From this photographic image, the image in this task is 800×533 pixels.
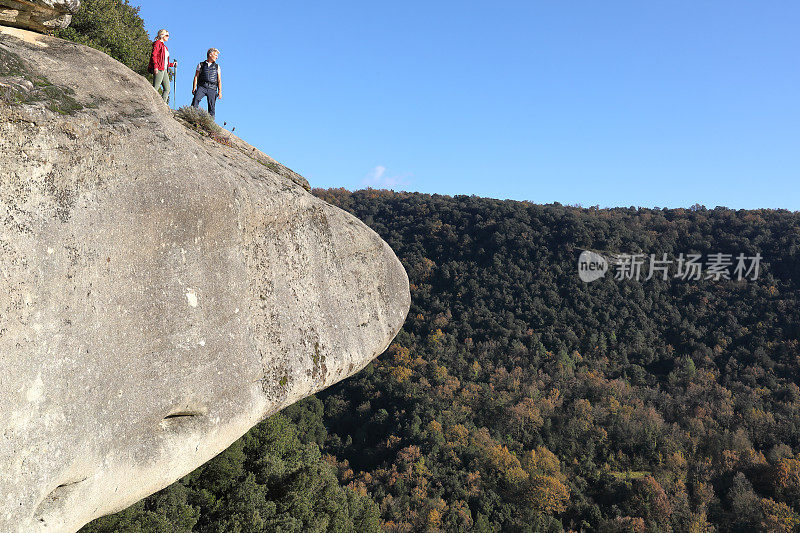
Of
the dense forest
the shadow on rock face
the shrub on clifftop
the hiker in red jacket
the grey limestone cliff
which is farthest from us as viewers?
the dense forest

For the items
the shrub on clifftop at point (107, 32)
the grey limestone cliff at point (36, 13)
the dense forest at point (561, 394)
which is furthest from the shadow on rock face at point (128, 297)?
the dense forest at point (561, 394)

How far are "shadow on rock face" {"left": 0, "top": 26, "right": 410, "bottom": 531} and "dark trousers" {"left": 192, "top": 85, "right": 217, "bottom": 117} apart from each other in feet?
8.63

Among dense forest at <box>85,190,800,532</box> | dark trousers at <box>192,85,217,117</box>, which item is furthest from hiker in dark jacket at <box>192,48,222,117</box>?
dense forest at <box>85,190,800,532</box>

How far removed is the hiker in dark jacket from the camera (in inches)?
406

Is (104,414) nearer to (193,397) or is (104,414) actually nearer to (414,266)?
(193,397)

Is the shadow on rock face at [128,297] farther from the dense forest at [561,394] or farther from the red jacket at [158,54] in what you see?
the dense forest at [561,394]

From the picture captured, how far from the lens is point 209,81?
10320 mm

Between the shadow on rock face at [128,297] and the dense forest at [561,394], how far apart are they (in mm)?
14551

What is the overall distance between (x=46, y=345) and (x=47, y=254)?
0.90 m

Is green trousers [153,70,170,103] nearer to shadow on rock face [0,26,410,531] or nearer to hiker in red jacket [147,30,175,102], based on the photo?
hiker in red jacket [147,30,175,102]

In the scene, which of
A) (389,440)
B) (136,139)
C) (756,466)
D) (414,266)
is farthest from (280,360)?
(414,266)

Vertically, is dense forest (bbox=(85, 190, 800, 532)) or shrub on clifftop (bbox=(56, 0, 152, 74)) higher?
shrub on clifftop (bbox=(56, 0, 152, 74))

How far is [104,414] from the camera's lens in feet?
18.7

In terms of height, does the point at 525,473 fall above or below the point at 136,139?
below
